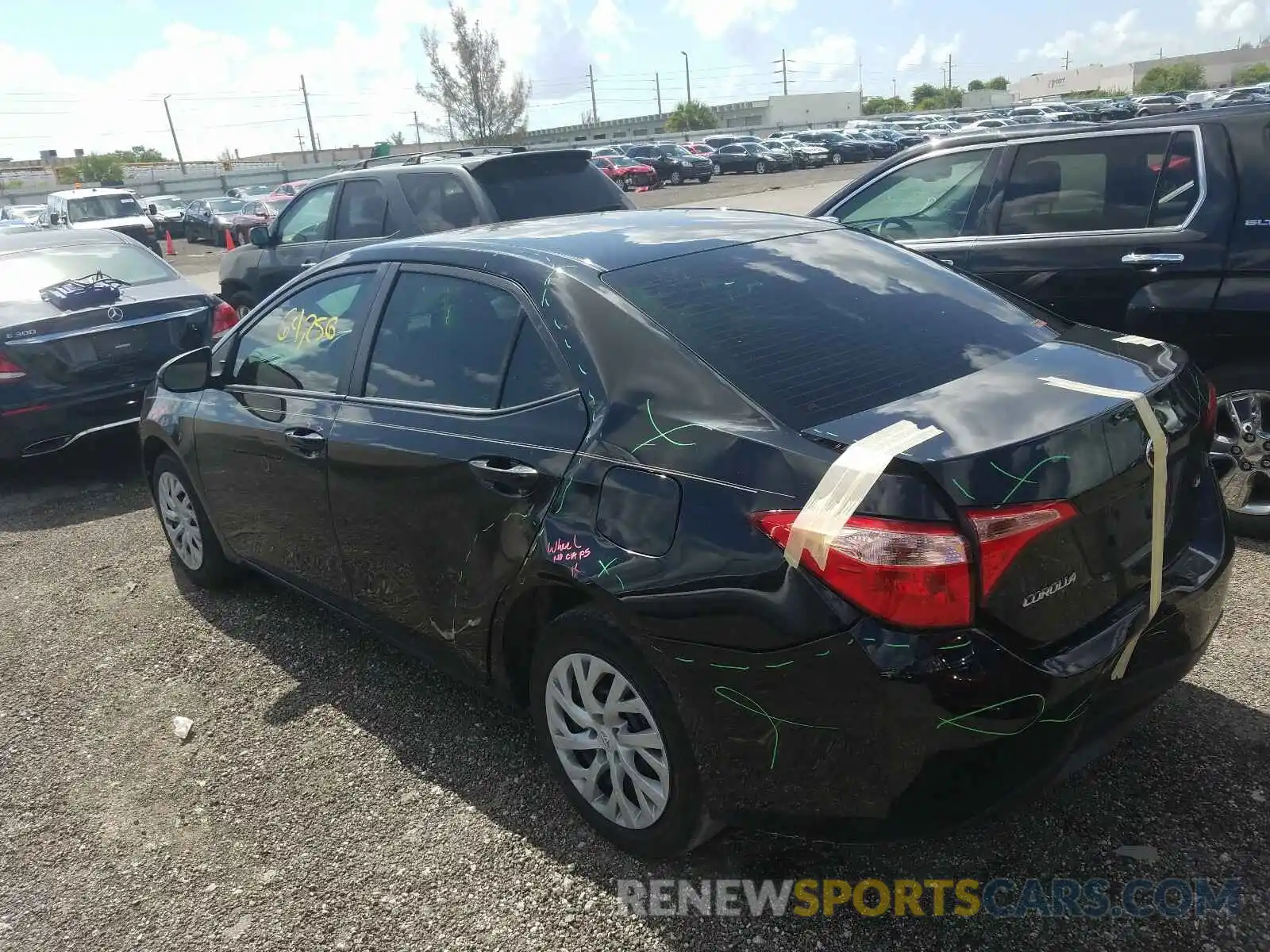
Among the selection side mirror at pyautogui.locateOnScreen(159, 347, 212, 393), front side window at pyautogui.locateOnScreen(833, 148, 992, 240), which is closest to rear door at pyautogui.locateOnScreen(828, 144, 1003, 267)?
front side window at pyautogui.locateOnScreen(833, 148, 992, 240)

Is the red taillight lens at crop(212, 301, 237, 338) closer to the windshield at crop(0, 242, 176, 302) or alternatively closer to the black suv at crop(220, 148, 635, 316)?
the windshield at crop(0, 242, 176, 302)

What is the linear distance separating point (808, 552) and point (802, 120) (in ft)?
353

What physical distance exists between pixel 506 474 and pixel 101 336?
196 inches

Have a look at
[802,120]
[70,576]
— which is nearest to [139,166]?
[802,120]

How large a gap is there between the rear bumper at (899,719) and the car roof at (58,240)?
Answer: 696 centimetres

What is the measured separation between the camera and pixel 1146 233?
4.58 m

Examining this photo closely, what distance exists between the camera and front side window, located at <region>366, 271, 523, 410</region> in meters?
3.00

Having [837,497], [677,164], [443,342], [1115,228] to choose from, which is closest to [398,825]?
[443,342]

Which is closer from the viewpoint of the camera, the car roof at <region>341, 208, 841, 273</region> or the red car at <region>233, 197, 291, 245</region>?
the car roof at <region>341, 208, 841, 273</region>

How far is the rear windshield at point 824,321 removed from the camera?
250cm

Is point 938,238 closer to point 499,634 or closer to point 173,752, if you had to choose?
point 499,634

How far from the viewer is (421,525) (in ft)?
10.3

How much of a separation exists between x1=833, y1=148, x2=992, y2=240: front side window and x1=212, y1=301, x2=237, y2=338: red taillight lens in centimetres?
435

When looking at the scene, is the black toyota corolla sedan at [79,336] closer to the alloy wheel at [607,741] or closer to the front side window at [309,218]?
the front side window at [309,218]
